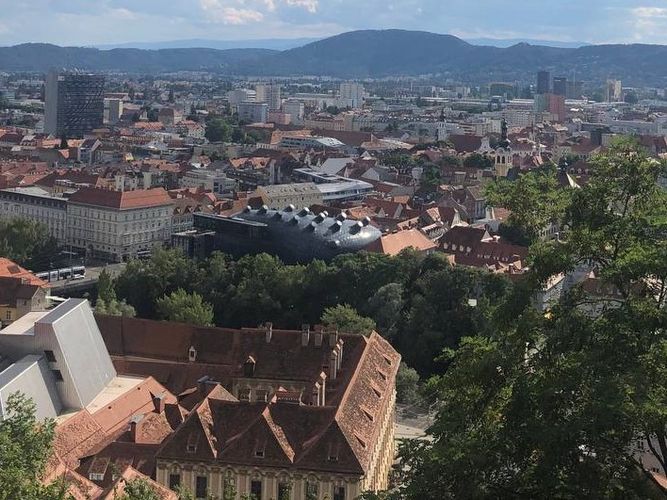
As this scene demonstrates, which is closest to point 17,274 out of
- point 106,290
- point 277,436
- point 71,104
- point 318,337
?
point 106,290

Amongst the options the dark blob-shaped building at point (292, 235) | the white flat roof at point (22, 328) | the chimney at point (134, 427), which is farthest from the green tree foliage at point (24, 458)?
the dark blob-shaped building at point (292, 235)

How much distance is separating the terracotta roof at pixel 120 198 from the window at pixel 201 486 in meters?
61.3

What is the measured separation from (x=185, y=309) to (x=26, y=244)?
29.9m

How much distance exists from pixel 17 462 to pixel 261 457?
15907 millimetres

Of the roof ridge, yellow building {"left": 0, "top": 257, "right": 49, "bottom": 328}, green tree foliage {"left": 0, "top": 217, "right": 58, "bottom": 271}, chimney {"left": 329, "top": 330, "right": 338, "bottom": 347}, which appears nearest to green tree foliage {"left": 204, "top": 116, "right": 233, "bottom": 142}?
green tree foliage {"left": 0, "top": 217, "right": 58, "bottom": 271}

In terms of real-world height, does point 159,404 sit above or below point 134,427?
below

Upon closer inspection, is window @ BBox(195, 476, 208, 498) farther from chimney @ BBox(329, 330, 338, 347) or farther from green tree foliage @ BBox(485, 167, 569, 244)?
green tree foliage @ BBox(485, 167, 569, 244)

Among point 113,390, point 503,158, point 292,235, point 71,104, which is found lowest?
point 113,390

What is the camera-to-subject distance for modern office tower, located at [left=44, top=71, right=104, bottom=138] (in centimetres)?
18988

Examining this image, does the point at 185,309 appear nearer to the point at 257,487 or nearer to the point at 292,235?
the point at 292,235

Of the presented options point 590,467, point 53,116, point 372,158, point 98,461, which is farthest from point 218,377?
point 53,116

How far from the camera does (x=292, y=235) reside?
261 feet

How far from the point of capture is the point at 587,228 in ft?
59.7

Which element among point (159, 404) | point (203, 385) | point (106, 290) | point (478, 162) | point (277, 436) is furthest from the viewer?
point (478, 162)
